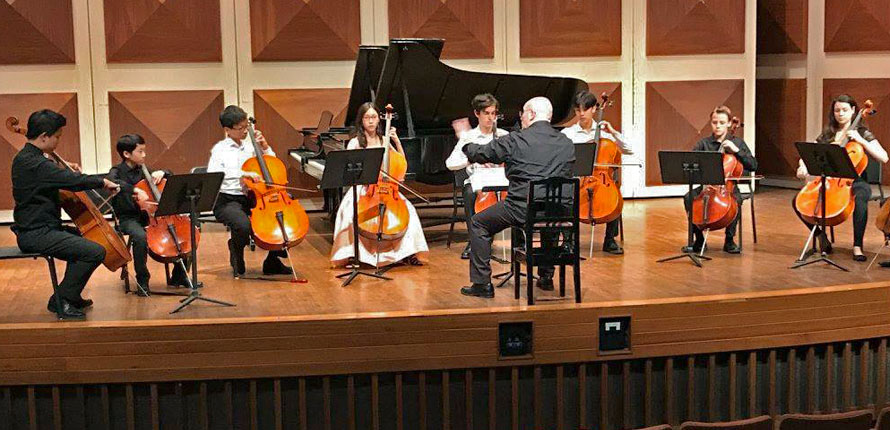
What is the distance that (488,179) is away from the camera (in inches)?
261

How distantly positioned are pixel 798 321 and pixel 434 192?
16.3ft

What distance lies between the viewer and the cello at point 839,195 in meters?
6.80

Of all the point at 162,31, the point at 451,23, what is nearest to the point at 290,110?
the point at 162,31

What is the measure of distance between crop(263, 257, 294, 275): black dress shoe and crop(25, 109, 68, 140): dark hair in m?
1.77

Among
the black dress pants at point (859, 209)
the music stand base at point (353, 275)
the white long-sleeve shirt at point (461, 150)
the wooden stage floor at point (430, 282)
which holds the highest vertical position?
the white long-sleeve shirt at point (461, 150)

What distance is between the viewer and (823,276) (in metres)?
6.43

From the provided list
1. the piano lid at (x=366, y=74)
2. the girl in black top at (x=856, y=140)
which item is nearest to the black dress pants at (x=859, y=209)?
the girl in black top at (x=856, y=140)

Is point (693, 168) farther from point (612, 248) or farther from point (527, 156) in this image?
point (527, 156)

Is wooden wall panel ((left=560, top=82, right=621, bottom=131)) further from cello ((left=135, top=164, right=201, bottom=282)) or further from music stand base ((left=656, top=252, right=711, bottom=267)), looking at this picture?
cello ((left=135, top=164, right=201, bottom=282))

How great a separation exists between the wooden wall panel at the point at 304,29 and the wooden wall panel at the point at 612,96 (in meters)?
2.29

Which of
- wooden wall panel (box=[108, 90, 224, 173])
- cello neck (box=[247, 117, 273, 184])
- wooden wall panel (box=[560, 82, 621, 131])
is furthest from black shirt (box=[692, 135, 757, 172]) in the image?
wooden wall panel (box=[108, 90, 224, 173])

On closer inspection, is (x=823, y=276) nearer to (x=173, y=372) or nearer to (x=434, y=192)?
(x=173, y=372)

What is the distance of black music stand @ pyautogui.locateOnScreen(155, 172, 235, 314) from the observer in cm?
572

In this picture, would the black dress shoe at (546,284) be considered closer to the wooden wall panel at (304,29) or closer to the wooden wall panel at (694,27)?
the wooden wall panel at (304,29)
